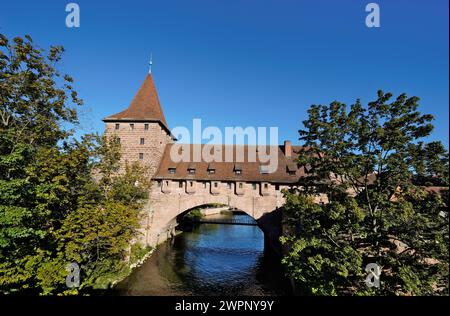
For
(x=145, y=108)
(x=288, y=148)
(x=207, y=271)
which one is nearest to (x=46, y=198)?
(x=207, y=271)

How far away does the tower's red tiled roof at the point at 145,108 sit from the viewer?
75.3 feet

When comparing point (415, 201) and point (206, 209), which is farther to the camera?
point (206, 209)

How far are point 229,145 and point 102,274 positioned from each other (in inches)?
667

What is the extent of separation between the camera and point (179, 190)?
21.7 meters

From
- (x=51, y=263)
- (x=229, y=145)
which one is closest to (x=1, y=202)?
(x=51, y=263)

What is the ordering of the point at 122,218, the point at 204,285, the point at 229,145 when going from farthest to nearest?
the point at 229,145
the point at 204,285
the point at 122,218

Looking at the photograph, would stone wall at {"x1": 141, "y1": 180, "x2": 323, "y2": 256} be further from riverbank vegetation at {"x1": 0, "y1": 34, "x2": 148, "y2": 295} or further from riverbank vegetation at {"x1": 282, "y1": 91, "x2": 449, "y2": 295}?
riverbank vegetation at {"x1": 282, "y1": 91, "x2": 449, "y2": 295}

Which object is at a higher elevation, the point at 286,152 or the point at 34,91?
the point at 34,91

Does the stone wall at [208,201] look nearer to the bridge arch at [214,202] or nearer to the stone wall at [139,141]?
the bridge arch at [214,202]

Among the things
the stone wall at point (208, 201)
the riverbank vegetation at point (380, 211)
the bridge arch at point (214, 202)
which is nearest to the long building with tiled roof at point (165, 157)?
the stone wall at point (208, 201)

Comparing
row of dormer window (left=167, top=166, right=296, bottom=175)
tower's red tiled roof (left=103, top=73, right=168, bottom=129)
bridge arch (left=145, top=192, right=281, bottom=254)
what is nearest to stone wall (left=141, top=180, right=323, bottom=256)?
bridge arch (left=145, top=192, right=281, bottom=254)
